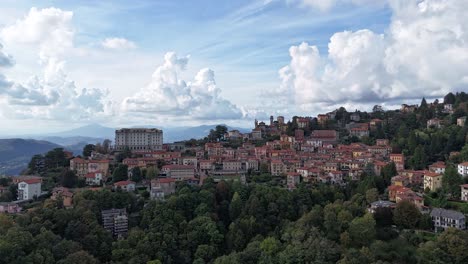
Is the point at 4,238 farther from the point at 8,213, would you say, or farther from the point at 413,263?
the point at 413,263

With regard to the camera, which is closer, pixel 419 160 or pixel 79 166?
pixel 419 160

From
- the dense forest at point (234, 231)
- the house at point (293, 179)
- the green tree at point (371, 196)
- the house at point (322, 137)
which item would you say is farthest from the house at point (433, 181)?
the house at point (322, 137)

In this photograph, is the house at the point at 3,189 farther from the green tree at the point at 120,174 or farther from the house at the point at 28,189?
the green tree at the point at 120,174

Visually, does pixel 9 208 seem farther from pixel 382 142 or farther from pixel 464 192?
pixel 382 142

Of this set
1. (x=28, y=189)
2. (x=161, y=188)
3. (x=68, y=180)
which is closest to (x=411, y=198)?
(x=161, y=188)

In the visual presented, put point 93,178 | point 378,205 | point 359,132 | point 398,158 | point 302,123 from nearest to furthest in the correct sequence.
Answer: point 378,205, point 93,178, point 398,158, point 359,132, point 302,123

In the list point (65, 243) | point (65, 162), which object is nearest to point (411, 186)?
point (65, 243)
